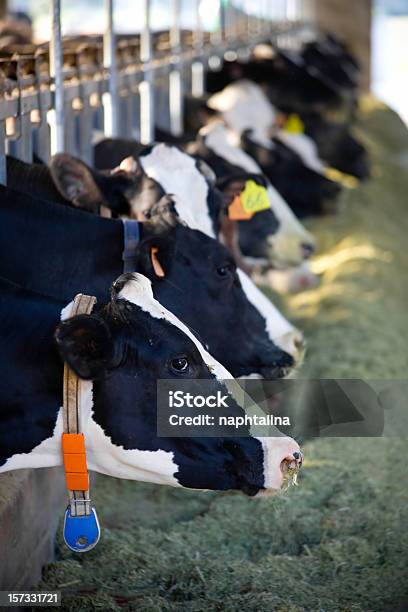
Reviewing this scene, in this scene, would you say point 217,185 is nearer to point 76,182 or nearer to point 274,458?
point 76,182

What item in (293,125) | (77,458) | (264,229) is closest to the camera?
(77,458)

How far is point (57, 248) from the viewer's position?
3.86 m

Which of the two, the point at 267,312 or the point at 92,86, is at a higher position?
the point at 92,86

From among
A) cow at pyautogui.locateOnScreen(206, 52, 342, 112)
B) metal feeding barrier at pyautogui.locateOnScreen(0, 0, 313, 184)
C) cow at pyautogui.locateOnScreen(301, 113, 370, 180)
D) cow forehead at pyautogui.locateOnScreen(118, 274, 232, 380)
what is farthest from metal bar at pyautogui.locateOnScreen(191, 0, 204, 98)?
cow forehead at pyautogui.locateOnScreen(118, 274, 232, 380)

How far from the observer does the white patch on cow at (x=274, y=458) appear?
2920mm

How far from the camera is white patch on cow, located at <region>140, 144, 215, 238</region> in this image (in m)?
4.64

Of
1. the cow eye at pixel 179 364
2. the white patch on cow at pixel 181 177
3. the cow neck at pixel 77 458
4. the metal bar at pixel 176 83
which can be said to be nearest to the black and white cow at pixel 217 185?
the white patch on cow at pixel 181 177

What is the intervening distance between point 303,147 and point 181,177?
5467 millimetres

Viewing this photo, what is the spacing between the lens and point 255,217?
6.59 m

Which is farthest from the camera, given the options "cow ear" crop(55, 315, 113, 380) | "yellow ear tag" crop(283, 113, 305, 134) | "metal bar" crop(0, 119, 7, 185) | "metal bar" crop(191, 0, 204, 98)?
"metal bar" crop(191, 0, 204, 98)

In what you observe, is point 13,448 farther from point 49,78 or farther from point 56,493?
point 49,78

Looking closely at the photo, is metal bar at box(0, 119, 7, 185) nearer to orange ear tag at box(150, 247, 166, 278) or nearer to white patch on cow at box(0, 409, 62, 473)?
orange ear tag at box(150, 247, 166, 278)

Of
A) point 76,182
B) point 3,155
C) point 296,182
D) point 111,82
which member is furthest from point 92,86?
point 296,182

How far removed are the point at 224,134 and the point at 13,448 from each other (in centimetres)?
441
